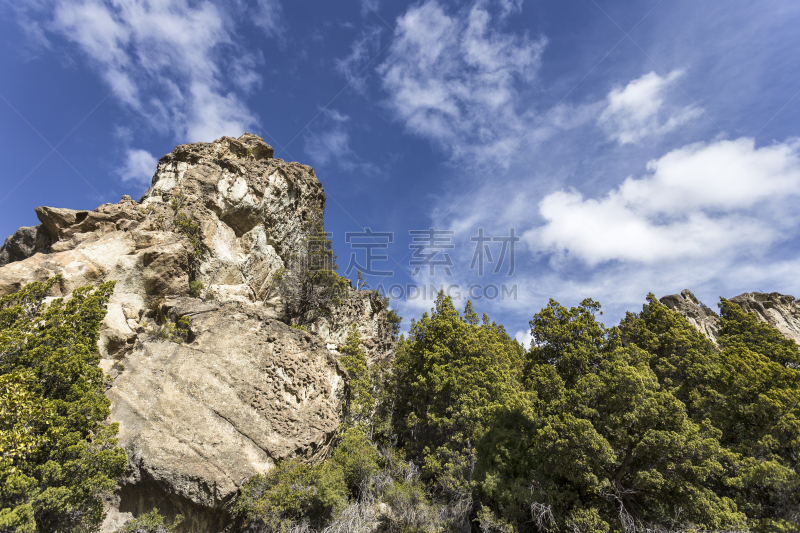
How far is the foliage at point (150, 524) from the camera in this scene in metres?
11.7

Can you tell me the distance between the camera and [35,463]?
9945mm

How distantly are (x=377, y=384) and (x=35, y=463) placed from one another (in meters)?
17.7

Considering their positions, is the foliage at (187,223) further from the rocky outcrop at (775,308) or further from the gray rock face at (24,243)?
the rocky outcrop at (775,308)

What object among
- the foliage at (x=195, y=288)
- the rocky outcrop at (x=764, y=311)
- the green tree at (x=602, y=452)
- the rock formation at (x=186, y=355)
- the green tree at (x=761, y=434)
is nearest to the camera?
the green tree at (x=761, y=434)

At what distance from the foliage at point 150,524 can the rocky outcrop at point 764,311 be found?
44317 millimetres

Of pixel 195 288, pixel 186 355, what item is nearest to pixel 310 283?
pixel 195 288

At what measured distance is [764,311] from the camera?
36781 mm

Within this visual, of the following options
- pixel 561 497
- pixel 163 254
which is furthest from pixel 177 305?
pixel 561 497

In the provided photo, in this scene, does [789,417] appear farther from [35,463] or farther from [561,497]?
[35,463]

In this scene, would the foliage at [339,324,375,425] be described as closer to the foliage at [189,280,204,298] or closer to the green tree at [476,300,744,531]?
the green tree at [476,300,744,531]

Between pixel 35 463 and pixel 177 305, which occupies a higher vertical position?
pixel 177 305

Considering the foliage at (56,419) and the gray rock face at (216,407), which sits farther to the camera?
the gray rock face at (216,407)

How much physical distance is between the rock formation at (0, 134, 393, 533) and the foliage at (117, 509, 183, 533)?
0.38 m

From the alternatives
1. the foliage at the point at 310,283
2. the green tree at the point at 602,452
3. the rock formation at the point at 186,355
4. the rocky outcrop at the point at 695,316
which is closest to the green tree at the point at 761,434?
the green tree at the point at 602,452
